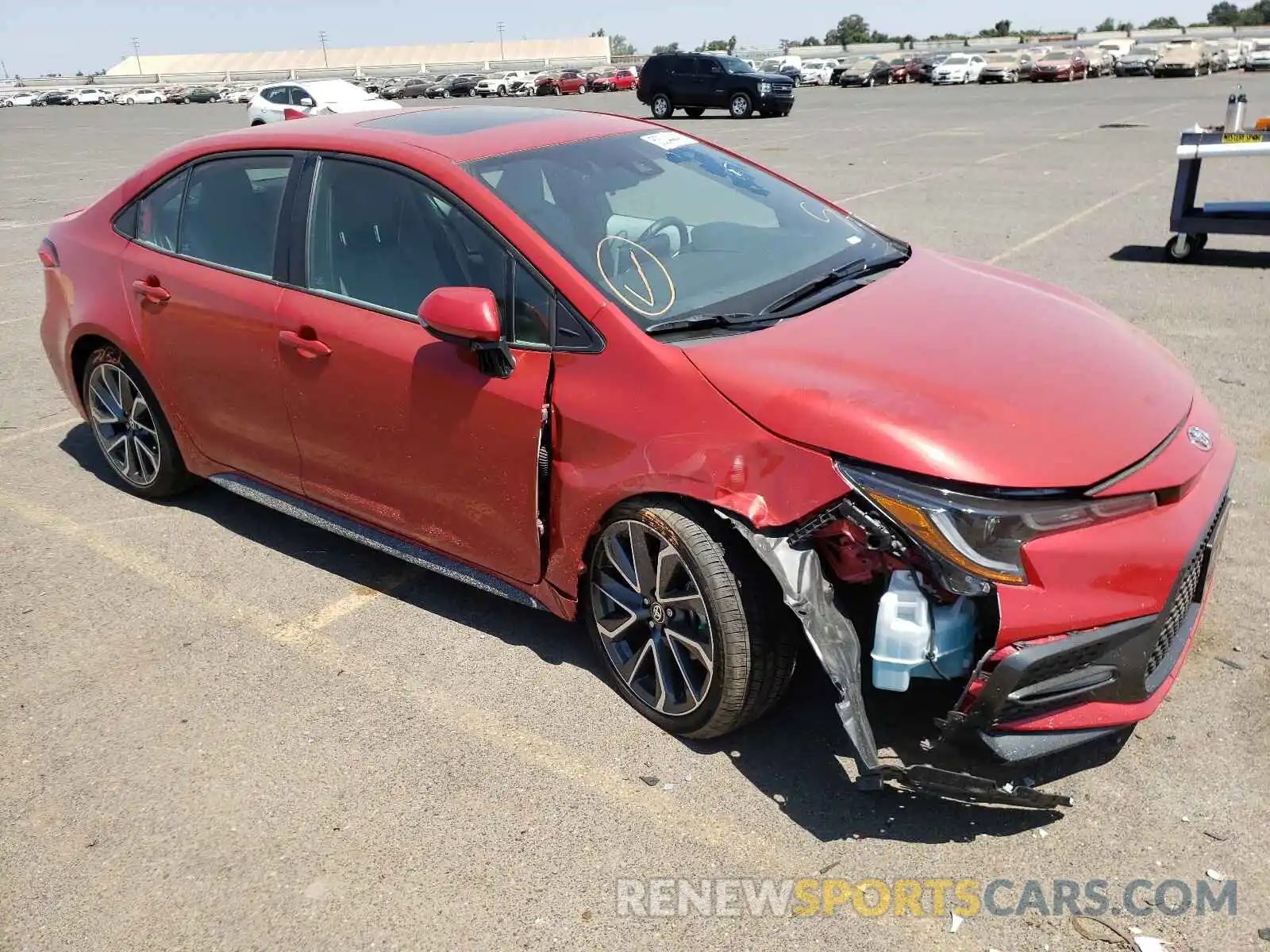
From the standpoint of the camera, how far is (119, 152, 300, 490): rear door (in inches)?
164

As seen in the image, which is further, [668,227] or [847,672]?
[668,227]

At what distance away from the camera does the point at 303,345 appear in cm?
394

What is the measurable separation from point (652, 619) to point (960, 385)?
3.73 ft

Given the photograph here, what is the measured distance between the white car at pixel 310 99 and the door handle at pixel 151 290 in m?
21.6

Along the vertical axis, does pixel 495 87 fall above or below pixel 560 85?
below

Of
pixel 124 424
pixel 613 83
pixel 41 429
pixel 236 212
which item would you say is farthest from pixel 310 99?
pixel 613 83

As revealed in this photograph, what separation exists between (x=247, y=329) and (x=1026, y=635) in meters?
3.03

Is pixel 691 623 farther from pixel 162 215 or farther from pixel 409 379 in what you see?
pixel 162 215

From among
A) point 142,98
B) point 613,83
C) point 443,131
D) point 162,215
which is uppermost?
point 443,131

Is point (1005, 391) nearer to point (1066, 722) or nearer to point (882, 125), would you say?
point (1066, 722)

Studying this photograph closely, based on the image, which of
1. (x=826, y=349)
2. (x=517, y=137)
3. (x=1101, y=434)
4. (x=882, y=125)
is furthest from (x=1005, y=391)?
(x=882, y=125)

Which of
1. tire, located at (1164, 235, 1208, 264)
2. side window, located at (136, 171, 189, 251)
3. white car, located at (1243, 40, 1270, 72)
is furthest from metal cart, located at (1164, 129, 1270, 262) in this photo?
white car, located at (1243, 40, 1270, 72)

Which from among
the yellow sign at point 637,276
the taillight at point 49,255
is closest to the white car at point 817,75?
the taillight at point 49,255

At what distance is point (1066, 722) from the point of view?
2.74m
